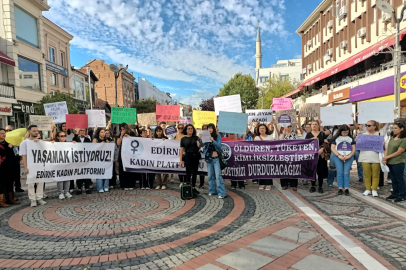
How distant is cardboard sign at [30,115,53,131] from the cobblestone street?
2.80 m

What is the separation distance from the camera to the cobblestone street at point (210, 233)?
343cm

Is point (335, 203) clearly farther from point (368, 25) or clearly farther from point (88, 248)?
point (368, 25)

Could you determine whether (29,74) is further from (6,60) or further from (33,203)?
(33,203)

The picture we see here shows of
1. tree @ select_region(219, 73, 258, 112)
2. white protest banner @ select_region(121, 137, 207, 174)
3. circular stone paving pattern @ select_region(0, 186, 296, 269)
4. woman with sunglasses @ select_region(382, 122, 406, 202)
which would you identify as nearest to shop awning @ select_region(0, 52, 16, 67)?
circular stone paving pattern @ select_region(0, 186, 296, 269)

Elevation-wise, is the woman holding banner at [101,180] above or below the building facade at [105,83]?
below

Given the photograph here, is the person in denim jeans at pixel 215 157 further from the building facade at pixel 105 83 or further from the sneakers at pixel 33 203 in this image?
the building facade at pixel 105 83

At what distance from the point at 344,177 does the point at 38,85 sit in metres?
24.4

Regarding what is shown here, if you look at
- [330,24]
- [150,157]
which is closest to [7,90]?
[150,157]

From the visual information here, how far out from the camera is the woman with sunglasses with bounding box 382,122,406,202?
5.75m

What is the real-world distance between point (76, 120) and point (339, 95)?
26.0 metres

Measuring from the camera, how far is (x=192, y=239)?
411 cm

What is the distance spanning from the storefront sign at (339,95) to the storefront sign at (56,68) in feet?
91.0

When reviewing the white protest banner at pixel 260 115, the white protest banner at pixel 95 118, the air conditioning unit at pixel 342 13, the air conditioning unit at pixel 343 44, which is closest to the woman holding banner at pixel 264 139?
the white protest banner at pixel 260 115

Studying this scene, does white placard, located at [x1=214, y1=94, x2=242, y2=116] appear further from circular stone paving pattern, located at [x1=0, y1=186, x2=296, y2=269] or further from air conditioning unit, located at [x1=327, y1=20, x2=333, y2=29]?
air conditioning unit, located at [x1=327, y1=20, x2=333, y2=29]
